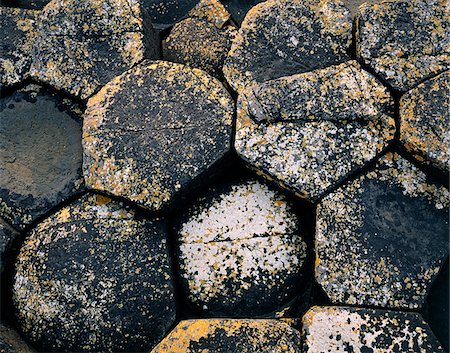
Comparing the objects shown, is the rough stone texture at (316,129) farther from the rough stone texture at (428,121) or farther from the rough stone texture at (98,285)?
the rough stone texture at (98,285)

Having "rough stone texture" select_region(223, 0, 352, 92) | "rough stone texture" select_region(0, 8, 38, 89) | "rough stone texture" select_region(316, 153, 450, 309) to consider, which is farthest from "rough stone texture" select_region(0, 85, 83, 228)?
"rough stone texture" select_region(316, 153, 450, 309)

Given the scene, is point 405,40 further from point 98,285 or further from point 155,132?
point 98,285

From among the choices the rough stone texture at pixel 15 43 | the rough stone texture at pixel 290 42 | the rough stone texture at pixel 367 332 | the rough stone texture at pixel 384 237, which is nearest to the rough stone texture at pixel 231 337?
the rough stone texture at pixel 367 332

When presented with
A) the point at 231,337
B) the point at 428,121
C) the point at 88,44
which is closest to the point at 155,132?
the point at 88,44

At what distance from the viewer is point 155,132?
5.23 ft

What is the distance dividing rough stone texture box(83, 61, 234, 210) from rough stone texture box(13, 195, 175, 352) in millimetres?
100

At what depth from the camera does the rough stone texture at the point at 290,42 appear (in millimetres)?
1645

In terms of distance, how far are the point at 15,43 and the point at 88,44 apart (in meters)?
0.25

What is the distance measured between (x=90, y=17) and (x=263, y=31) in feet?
1.74

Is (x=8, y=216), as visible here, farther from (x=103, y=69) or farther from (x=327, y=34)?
(x=327, y=34)

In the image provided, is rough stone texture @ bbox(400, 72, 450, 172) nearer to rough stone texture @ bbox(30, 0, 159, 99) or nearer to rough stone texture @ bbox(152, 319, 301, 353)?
rough stone texture @ bbox(152, 319, 301, 353)

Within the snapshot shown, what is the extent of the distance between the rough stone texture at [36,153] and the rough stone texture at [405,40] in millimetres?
880

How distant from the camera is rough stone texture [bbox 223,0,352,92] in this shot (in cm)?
164

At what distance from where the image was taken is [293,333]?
56.9 inches
